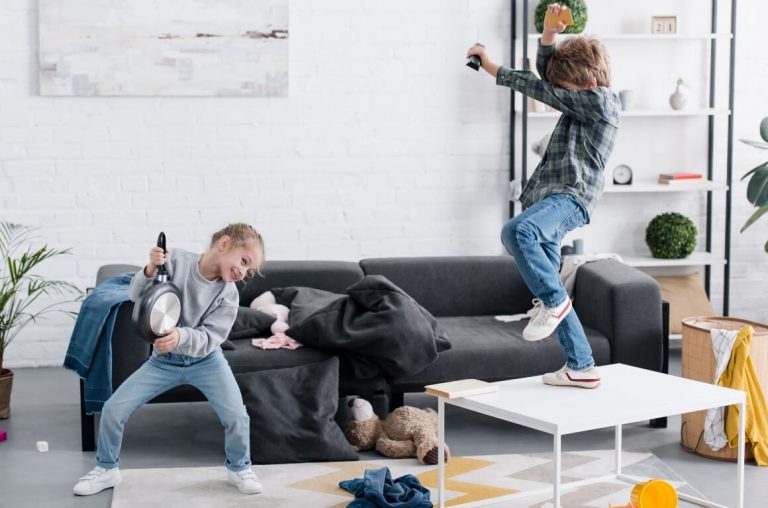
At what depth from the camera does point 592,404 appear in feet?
11.0

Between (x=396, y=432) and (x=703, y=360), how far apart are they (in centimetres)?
121

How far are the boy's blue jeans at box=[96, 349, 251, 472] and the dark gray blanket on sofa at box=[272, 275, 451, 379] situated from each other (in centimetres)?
56

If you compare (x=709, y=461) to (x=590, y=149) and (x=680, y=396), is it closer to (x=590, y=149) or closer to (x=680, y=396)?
(x=680, y=396)

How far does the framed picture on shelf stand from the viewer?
19.1 ft

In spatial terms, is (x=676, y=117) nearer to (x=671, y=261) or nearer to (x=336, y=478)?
(x=671, y=261)

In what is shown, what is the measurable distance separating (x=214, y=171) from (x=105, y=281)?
1.35 metres

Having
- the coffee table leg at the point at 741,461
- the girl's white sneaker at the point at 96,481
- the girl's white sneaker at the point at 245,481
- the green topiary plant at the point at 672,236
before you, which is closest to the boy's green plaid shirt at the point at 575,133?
the coffee table leg at the point at 741,461

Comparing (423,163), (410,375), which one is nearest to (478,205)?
(423,163)

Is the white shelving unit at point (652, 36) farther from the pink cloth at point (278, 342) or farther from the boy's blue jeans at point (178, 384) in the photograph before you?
the boy's blue jeans at point (178, 384)

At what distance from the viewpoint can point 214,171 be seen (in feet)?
18.4

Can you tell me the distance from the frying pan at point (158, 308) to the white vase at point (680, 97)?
3254 mm

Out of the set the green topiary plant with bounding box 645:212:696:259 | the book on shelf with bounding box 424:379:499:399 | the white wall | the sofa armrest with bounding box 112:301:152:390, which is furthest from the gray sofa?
the green topiary plant with bounding box 645:212:696:259

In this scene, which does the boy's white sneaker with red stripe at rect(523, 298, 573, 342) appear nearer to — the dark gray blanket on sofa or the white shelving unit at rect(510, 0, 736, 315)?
the dark gray blanket on sofa

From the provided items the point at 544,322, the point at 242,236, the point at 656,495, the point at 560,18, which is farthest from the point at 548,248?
the point at 242,236
